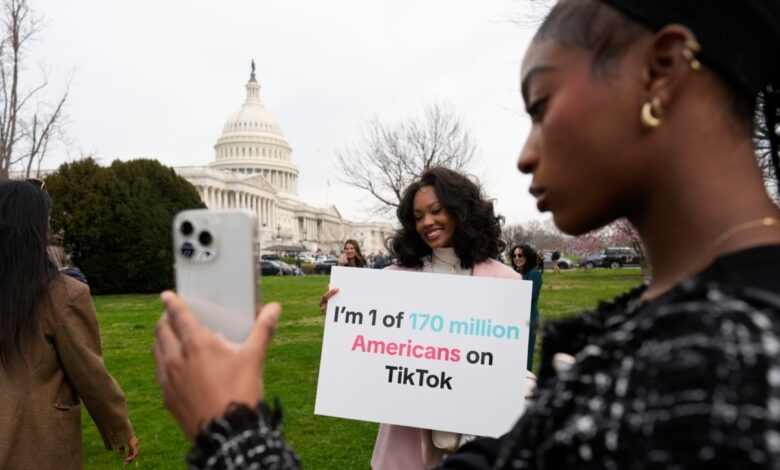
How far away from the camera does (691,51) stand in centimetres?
86

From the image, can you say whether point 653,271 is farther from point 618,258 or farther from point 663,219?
point 618,258

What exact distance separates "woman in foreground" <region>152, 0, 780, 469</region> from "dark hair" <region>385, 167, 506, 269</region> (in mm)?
2584

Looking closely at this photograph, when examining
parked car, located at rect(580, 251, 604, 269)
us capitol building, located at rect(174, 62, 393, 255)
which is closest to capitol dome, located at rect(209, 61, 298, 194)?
us capitol building, located at rect(174, 62, 393, 255)

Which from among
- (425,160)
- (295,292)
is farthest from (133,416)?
(425,160)

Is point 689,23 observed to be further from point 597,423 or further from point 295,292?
point 295,292

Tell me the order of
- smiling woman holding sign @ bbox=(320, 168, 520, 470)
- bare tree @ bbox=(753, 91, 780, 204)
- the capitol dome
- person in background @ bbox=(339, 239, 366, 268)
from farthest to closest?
the capitol dome → person in background @ bbox=(339, 239, 366, 268) → smiling woman holding sign @ bbox=(320, 168, 520, 470) → bare tree @ bbox=(753, 91, 780, 204)

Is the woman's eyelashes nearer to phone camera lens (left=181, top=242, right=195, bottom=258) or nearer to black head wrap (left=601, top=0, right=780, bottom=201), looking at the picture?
black head wrap (left=601, top=0, right=780, bottom=201)

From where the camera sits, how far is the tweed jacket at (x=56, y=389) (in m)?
2.74

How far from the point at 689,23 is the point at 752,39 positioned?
11 centimetres

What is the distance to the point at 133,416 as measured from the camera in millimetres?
6934

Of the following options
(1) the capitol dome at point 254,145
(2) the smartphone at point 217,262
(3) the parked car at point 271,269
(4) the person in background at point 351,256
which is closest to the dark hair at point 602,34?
(2) the smartphone at point 217,262

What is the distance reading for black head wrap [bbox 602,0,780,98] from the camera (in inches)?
33.9

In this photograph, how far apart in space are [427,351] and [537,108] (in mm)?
2415

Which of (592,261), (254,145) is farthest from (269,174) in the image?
(592,261)
